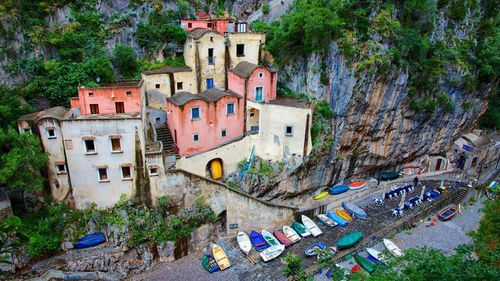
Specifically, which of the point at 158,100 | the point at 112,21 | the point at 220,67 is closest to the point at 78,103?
the point at 158,100

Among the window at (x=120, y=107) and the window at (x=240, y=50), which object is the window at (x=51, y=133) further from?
the window at (x=240, y=50)

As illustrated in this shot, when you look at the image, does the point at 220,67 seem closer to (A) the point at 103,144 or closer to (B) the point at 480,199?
(A) the point at 103,144

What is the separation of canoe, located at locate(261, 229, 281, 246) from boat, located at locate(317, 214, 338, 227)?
14.2 feet

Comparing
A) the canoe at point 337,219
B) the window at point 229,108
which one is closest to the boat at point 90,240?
the window at point 229,108

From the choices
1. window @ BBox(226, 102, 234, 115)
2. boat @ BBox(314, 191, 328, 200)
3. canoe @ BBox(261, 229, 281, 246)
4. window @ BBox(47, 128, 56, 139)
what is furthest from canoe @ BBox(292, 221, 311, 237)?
window @ BBox(47, 128, 56, 139)

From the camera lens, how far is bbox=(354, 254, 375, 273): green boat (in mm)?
22831

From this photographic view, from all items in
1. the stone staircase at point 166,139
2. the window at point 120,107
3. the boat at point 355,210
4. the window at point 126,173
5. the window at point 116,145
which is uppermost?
the window at point 120,107

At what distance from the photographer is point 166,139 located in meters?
26.7

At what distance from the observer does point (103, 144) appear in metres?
21.7

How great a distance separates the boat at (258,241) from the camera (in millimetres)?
23953

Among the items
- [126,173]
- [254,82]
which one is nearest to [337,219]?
[254,82]

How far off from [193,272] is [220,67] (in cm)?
1654

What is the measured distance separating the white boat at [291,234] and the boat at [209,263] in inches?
217

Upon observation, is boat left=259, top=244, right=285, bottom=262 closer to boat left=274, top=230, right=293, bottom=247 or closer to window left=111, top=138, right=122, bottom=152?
boat left=274, top=230, right=293, bottom=247
